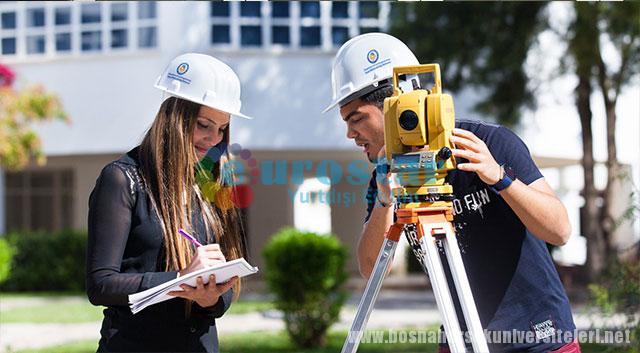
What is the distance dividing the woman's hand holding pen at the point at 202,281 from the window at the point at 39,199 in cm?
1903

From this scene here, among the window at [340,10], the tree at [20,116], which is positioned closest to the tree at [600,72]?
the window at [340,10]

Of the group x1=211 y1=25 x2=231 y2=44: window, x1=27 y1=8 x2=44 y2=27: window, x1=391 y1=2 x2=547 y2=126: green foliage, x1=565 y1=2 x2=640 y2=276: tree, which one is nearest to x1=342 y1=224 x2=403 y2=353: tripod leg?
x1=565 y1=2 x2=640 y2=276: tree

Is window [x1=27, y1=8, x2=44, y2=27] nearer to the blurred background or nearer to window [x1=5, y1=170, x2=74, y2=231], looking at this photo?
the blurred background

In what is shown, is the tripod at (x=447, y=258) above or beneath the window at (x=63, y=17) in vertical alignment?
beneath

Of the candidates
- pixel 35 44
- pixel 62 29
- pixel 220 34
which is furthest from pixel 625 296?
pixel 35 44

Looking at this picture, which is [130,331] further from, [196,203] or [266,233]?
[266,233]

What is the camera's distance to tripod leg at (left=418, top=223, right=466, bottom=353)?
2107mm

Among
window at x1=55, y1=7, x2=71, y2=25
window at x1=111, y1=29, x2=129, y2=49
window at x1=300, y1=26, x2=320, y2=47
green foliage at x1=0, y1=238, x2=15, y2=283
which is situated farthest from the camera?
window at x1=55, y1=7, x2=71, y2=25

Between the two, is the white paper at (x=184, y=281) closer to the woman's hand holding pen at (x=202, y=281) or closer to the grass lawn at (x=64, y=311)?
the woman's hand holding pen at (x=202, y=281)

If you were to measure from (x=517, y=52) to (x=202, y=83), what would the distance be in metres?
10.3

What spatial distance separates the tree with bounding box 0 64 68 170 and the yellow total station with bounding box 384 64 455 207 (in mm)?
11292

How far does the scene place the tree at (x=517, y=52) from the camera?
11.9m

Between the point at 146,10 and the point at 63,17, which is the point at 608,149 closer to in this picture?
the point at 146,10

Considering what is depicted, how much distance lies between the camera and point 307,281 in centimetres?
836
